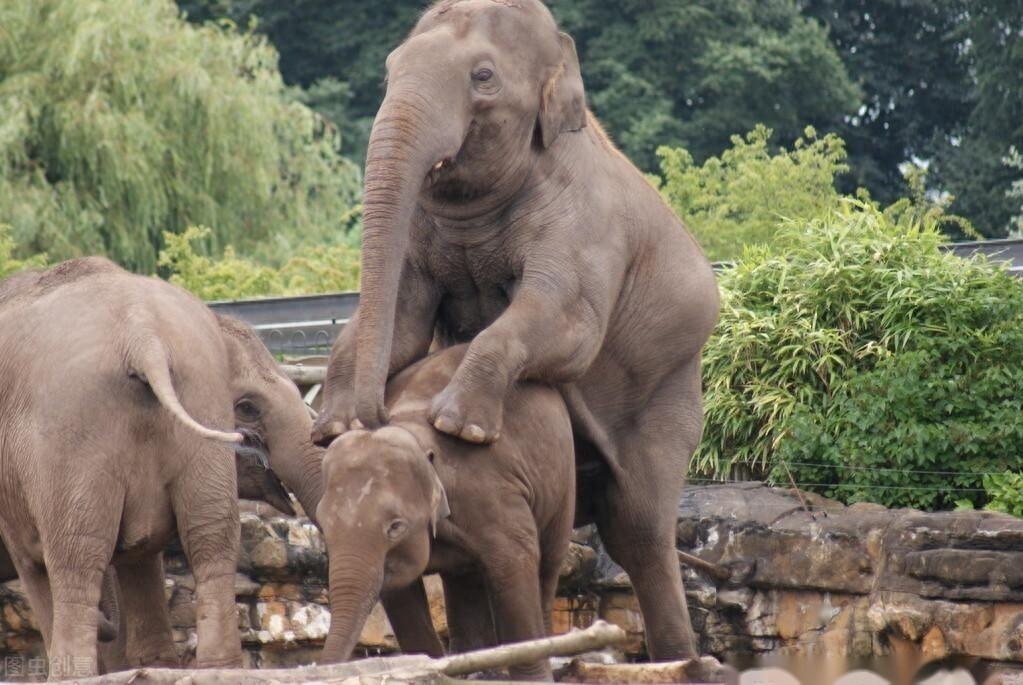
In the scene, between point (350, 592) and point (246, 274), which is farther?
point (246, 274)

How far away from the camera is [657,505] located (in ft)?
22.6

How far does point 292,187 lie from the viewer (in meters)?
25.2

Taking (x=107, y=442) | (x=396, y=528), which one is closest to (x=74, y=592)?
(x=107, y=442)

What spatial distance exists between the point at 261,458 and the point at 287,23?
26221 mm

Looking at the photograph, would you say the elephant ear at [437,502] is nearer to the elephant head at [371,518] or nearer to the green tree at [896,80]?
the elephant head at [371,518]

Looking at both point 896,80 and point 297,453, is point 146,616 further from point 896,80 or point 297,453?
point 896,80

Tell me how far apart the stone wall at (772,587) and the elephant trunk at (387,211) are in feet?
12.3

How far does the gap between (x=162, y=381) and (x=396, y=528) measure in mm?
1001

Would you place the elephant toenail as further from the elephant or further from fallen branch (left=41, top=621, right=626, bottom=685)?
fallen branch (left=41, top=621, right=626, bottom=685)

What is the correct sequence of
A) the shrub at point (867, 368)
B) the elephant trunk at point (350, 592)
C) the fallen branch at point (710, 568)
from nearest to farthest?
1. the elephant trunk at point (350, 592)
2. the fallen branch at point (710, 568)
3. the shrub at point (867, 368)

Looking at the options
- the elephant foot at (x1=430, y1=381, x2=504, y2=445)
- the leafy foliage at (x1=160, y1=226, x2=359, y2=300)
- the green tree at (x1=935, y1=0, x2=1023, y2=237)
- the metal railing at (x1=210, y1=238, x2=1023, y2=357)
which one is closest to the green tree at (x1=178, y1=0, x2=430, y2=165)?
the green tree at (x1=935, y1=0, x2=1023, y2=237)

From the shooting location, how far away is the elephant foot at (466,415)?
595 centimetres

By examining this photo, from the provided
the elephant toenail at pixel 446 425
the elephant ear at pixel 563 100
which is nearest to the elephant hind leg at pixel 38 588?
the elephant toenail at pixel 446 425

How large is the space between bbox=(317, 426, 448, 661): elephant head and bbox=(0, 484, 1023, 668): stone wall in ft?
12.4
